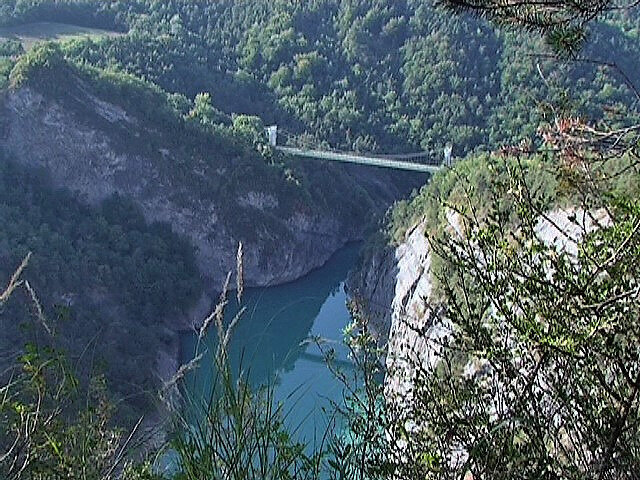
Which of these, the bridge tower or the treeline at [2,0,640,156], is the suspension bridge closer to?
the bridge tower

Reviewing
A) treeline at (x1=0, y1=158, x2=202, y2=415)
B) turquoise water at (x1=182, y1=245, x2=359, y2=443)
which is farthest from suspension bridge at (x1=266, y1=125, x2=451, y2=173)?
treeline at (x1=0, y1=158, x2=202, y2=415)

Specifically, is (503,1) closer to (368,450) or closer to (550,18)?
(550,18)

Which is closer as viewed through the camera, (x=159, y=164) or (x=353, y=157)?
(x=159, y=164)

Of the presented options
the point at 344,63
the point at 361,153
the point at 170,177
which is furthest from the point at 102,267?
the point at 344,63

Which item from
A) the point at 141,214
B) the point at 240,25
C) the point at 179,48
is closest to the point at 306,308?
the point at 141,214

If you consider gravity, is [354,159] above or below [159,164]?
above

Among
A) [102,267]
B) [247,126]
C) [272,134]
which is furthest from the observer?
[272,134]

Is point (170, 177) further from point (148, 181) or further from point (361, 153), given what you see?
point (361, 153)

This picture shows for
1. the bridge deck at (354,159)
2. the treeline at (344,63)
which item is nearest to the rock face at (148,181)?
the bridge deck at (354,159)

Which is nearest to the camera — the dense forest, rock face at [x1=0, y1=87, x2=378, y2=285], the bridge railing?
the dense forest

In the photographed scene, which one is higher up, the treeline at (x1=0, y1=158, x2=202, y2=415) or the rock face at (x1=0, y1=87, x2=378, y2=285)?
the rock face at (x1=0, y1=87, x2=378, y2=285)
